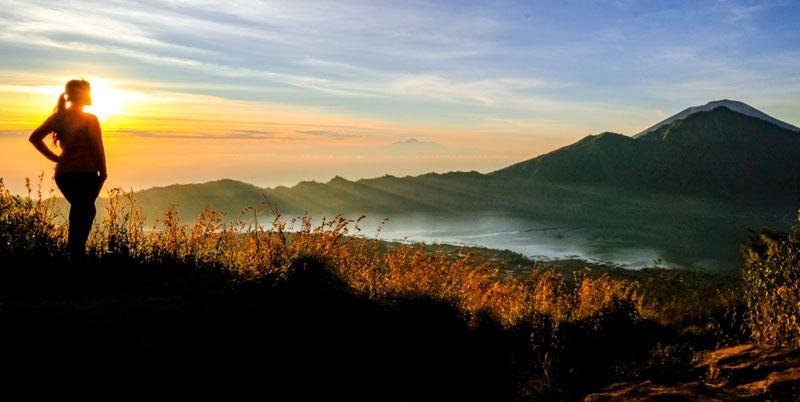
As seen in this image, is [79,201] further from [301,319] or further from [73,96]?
[301,319]

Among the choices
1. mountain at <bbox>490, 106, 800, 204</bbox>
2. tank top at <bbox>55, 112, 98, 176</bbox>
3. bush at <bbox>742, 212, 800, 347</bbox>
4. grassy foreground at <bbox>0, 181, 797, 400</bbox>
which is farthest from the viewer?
mountain at <bbox>490, 106, 800, 204</bbox>

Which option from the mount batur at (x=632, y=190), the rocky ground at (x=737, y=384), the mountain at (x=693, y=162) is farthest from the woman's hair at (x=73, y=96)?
the mountain at (x=693, y=162)

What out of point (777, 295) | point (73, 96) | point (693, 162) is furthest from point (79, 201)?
point (693, 162)

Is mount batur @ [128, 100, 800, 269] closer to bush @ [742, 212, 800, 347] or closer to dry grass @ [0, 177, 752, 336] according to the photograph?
bush @ [742, 212, 800, 347]

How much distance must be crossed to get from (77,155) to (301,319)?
3.21 meters

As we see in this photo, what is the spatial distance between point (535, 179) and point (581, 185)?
455 inches

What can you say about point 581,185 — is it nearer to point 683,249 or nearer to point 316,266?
point 683,249

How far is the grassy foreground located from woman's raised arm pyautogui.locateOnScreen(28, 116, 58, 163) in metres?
1.21

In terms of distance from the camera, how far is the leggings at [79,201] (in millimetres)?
6012

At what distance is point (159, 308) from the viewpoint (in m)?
5.38

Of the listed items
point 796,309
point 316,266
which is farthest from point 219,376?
point 796,309

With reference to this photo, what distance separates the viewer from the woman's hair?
6188 millimetres

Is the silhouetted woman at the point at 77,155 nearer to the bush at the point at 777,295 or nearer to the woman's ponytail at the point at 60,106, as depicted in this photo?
the woman's ponytail at the point at 60,106

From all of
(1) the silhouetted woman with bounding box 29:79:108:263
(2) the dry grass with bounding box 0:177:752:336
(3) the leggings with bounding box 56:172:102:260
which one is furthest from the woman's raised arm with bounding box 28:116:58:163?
(2) the dry grass with bounding box 0:177:752:336
